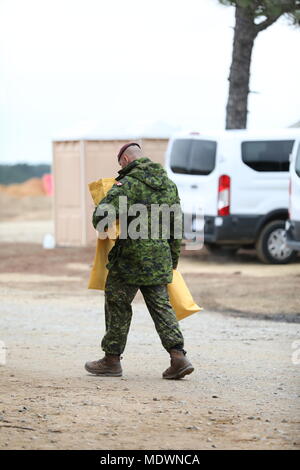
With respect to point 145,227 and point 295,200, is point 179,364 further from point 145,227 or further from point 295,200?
point 295,200

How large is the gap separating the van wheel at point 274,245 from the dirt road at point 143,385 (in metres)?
3.67

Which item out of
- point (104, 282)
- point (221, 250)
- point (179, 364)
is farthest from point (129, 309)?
point (221, 250)

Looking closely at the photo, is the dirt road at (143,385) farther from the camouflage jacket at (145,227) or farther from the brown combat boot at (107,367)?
the camouflage jacket at (145,227)

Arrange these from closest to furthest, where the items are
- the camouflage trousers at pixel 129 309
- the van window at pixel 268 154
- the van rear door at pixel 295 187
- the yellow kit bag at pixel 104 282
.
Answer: the camouflage trousers at pixel 129 309, the yellow kit bag at pixel 104 282, the van rear door at pixel 295 187, the van window at pixel 268 154

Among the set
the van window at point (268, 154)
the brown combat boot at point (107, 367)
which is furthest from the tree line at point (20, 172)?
the brown combat boot at point (107, 367)

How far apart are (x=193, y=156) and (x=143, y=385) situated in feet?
31.4

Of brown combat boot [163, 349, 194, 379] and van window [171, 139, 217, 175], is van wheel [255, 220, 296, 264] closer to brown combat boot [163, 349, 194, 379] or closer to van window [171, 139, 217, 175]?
van window [171, 139, 217, 175]

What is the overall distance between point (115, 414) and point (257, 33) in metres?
14.4

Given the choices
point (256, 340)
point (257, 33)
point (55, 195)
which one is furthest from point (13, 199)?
point (256, 340)

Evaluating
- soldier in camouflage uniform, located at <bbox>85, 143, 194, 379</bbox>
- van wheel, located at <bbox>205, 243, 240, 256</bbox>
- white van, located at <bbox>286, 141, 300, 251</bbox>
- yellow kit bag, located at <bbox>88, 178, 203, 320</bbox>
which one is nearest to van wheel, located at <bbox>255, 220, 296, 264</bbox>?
van wheel, located at <bbox>205, 243, 240, 256</bbox>

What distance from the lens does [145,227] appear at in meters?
7.37

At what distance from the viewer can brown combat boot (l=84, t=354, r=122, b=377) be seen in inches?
303

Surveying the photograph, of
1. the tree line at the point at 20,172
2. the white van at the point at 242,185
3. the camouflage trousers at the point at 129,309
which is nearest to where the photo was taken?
the camouflage trousers at the point at 129,309

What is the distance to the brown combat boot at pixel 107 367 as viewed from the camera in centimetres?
769
